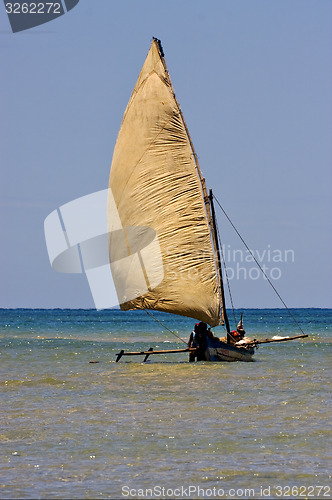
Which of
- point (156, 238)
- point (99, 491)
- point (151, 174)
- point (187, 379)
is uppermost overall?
point (151, 174)

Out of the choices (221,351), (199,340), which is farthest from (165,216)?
(221,351)

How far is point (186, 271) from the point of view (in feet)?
99.6

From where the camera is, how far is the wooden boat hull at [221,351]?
31.1 m

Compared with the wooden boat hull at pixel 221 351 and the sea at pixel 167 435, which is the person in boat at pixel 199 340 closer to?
the wooden boat hull at pixel 221 351

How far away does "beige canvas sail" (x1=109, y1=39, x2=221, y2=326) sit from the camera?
30156 millimetres

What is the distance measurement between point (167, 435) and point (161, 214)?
1525 centimetres

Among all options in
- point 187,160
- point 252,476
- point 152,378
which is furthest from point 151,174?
point 252,476

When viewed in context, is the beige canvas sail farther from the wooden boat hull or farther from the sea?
the sea

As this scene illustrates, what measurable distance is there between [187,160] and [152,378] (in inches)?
343

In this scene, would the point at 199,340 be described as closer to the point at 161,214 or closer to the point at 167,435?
the point at 161,214

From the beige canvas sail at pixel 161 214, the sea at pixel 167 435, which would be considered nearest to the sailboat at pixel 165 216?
the beige canvas sail at pixel 161 214

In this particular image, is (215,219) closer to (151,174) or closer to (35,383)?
(151,174)

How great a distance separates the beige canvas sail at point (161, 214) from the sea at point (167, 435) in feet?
10.1

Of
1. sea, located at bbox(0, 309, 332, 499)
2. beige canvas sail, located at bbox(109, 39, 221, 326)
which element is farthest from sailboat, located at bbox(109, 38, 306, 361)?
sea, located at bbox(0, 309, 332, 499)
